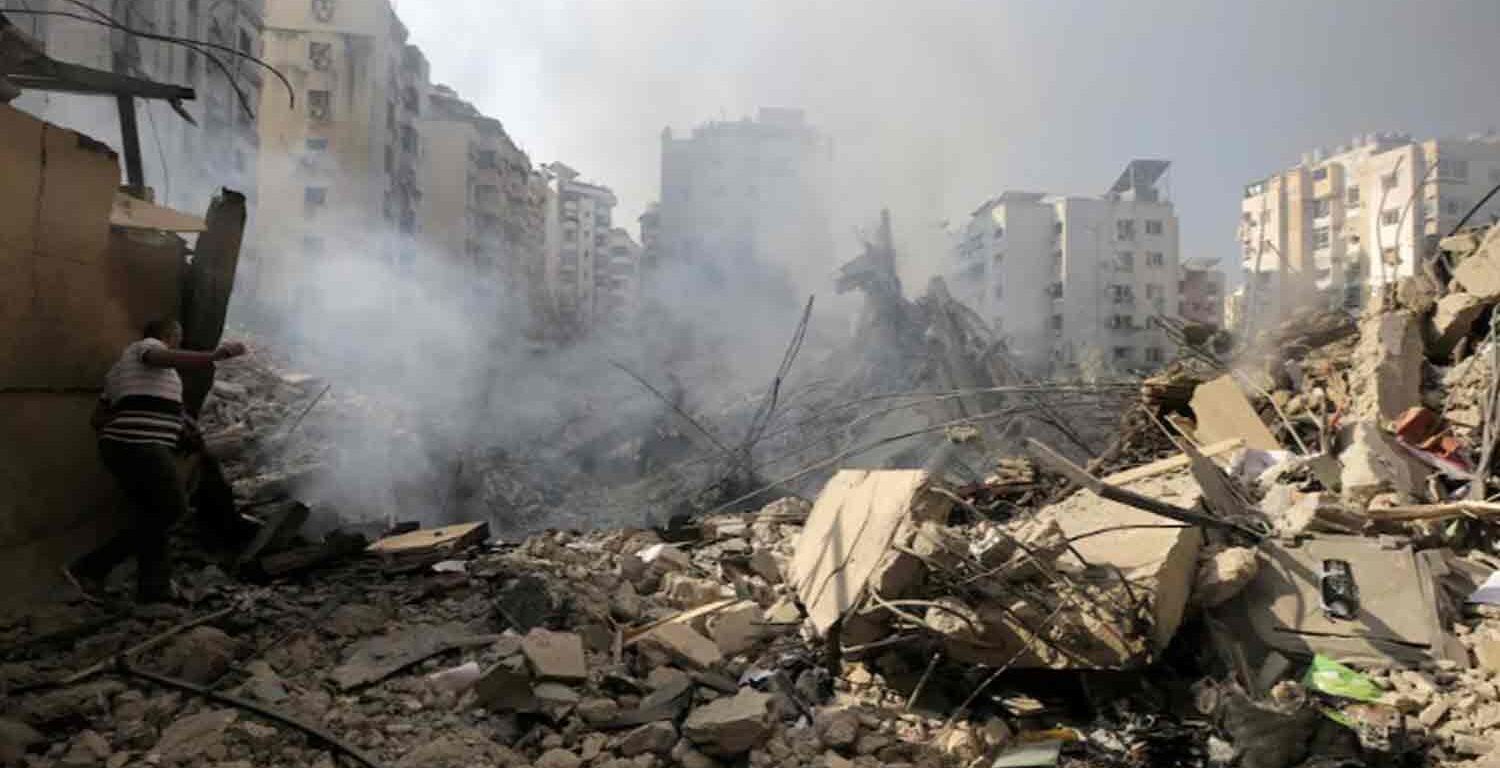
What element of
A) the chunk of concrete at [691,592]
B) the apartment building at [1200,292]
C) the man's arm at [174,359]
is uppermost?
the apartment building at [1200,292]

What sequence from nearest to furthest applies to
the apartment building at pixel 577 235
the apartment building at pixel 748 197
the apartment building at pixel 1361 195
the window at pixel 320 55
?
the window at pixel 320 55 → the apartment building at pixel 1361 195 → the apartment building at pixel 748 197 → the apartment building at pixel 577 235

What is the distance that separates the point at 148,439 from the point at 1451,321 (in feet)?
26.2

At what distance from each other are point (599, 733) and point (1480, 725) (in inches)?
128

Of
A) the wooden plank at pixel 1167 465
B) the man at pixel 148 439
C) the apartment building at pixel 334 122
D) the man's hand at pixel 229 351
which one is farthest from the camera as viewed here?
the apartment building at pixel 334 122

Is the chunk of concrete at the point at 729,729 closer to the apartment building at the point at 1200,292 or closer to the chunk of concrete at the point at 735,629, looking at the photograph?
the chunk of concrete at the point at 735,629

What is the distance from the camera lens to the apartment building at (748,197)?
174 feet

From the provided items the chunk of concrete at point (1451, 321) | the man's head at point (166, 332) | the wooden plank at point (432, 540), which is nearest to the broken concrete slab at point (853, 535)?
the wooden plank at point (432, 540)

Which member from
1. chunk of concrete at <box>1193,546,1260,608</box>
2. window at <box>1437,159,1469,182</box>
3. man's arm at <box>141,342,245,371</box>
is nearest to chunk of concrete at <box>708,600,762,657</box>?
chunk of concrete at <box>1193,546,1260,608</box>

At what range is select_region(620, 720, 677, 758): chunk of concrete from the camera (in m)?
3.12

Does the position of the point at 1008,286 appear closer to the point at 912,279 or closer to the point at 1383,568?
the point at 912,279

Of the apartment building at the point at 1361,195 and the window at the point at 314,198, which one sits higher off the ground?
the apartment building at the point at 1361,195

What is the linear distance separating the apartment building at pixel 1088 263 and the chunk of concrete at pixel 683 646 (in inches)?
1775

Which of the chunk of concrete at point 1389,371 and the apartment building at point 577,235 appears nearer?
the chunk of concrete at point 1389,371

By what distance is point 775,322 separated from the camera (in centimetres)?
3950
